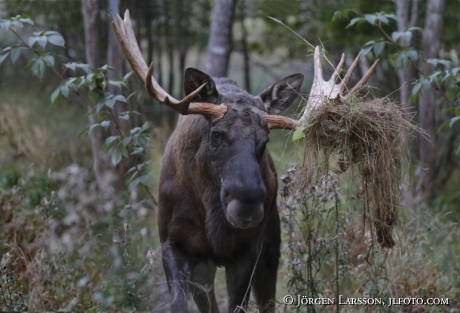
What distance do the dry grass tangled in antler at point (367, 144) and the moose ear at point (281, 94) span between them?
0.62 m

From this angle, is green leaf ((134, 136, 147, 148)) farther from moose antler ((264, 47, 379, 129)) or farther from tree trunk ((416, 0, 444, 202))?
tree trunk ((416, 0, 444, 202))

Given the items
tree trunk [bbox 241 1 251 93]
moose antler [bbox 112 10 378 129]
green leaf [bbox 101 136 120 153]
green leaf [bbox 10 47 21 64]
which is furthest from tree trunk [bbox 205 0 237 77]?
tree trunk [bbox 241 1 251 93]

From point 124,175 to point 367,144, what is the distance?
3.87 m

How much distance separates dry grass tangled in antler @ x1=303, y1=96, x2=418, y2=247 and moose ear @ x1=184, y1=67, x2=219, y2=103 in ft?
2.74

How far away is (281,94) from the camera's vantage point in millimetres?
5277

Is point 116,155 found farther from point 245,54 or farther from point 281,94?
point 245,54

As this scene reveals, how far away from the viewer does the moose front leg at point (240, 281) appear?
16.7 feet

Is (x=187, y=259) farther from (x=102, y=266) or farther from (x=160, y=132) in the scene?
(x=160, y=132)

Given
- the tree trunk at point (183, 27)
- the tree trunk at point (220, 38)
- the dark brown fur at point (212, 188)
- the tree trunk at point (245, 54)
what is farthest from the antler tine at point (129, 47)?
the tree trunk at point (245, 54)

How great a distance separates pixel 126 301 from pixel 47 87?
8640 millimetres

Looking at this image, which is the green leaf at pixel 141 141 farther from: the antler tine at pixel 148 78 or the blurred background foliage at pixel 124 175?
the antler tine at pixel 148 78

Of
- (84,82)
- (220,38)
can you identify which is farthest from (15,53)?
(220,38)

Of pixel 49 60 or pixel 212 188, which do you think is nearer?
pixel 212 188

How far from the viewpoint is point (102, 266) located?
5965 mm
